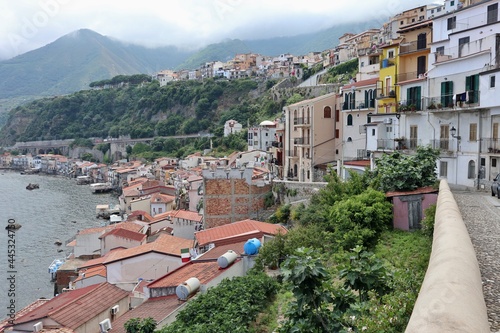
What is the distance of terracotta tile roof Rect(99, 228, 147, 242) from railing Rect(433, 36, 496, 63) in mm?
21588

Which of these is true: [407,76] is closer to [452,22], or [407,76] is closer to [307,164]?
[452,22]

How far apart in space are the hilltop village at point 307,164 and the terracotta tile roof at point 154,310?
0.22 feet

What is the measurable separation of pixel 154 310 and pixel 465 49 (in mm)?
17031

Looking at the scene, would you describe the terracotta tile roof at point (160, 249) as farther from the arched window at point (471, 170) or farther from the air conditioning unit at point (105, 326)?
the arched window at point (471, 170)

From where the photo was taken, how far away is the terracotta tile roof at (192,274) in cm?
1531

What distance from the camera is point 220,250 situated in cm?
1845

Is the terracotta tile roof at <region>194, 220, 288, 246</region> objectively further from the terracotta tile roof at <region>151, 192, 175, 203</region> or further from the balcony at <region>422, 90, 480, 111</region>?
the terracotta tile roof at <region>151, 192, 175, 203</region>

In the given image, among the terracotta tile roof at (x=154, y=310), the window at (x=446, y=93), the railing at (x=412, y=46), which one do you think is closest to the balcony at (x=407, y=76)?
the railing at (x=412, y=46)

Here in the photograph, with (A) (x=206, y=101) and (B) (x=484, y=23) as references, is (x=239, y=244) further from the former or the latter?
(A) (x=206, y=101)

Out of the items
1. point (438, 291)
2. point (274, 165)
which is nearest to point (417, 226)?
point (438, 291)

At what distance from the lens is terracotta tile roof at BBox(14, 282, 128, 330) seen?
15789 millimetres

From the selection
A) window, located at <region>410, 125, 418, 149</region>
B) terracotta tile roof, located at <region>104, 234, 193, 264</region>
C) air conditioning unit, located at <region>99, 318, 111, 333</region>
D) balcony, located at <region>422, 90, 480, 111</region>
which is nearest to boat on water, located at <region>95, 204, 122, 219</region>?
terracotta tile roof, located at <region>104, 234, 193, 264</region>

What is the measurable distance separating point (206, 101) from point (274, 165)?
66.2 m

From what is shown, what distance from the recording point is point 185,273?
1688 cm
